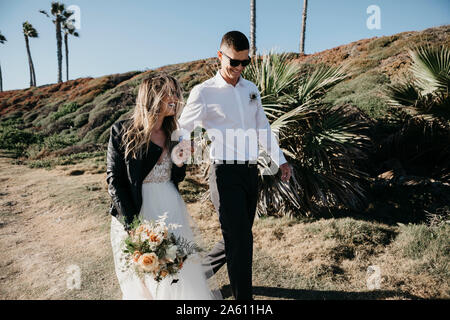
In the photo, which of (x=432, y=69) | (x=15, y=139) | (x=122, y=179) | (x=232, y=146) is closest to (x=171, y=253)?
(x=122, y=179)

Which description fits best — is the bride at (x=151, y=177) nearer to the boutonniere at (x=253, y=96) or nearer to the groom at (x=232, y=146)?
the groom at (x=232, y=146)

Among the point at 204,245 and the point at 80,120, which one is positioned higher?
the point at 80,120

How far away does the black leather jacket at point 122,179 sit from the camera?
2381mm

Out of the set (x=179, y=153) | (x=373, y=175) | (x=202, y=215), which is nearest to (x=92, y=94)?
(x=202, y=215)

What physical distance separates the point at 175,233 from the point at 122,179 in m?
0.61

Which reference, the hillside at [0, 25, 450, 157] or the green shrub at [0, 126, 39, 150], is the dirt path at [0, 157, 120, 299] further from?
the green shrub at [0, 126, 39, 150]

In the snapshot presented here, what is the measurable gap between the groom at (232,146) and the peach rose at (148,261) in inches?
37.4

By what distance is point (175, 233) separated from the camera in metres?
2.60

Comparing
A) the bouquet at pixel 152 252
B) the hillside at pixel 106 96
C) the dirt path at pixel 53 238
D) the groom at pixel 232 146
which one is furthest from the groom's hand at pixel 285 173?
the hillside at pixel 106 96

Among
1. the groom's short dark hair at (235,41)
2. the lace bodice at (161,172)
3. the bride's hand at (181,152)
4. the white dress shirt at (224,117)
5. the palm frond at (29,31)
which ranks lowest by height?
the lace bodice at (161,172)

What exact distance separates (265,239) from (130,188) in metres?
2.82

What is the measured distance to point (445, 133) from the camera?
5.77 metres

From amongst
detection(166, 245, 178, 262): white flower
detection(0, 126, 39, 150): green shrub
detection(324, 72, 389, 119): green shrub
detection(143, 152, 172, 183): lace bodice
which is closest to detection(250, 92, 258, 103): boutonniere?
detection(143, 152, 172, 183): lace bodice

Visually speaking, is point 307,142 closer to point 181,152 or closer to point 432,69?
point 432,69
